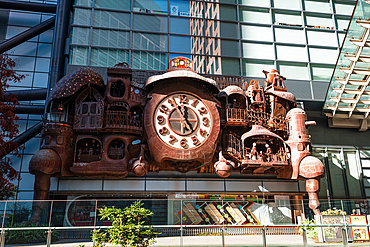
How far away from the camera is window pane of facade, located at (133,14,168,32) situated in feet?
102

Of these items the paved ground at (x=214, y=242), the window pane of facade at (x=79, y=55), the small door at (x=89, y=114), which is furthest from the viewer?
the window pane of facade at (x=79, y=55)

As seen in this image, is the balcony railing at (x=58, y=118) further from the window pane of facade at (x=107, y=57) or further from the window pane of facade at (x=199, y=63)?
the window pane of facade at (x=199, y=63)

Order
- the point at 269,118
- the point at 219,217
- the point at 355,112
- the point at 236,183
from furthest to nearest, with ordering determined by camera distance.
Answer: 1. the point at 355,112
2. the point at 236,183
3. the point at 269,118
4. the point at 219,217

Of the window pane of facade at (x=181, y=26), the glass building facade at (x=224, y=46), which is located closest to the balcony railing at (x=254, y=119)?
the glass building facade at (x=224, y=46)

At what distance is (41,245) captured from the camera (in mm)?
15008

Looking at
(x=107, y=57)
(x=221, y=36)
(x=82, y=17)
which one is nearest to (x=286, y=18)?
(x=221, y=36)

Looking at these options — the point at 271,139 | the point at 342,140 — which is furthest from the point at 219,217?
the point at 342,140

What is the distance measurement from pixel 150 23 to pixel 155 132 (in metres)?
14.1

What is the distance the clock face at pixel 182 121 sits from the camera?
21797mm

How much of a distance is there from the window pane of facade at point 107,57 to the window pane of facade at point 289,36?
1544 cm

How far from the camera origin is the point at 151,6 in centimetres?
3206

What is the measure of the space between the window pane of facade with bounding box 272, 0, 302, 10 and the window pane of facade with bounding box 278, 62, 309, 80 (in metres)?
6.78

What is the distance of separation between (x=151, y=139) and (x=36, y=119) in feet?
49.9

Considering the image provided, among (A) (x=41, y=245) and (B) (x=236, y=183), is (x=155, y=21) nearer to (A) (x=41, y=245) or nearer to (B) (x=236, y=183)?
(B) (x=236, y=183)
